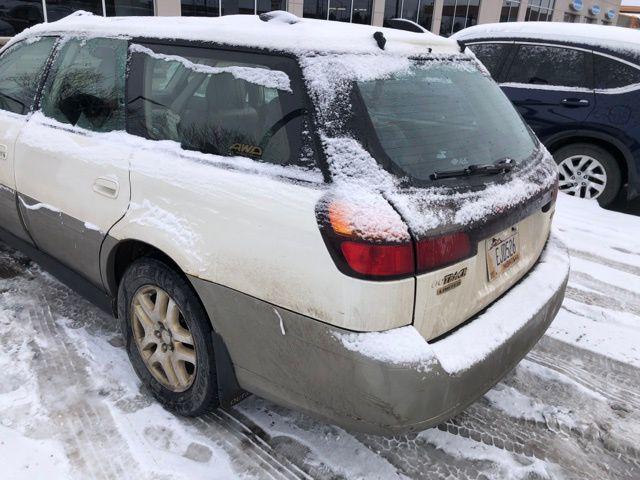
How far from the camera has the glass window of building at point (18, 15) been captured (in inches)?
465

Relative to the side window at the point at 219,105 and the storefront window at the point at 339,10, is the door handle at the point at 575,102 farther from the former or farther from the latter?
the storefront window at the point at 339,10

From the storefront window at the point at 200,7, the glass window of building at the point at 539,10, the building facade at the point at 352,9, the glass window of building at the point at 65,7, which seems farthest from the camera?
the glass window of building at the point at 539,10

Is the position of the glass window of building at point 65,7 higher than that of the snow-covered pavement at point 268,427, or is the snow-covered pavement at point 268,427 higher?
the glass window of building at point 65,7

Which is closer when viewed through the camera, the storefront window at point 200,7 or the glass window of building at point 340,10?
the storefront window at point 200,7

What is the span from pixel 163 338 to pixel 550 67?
558cm

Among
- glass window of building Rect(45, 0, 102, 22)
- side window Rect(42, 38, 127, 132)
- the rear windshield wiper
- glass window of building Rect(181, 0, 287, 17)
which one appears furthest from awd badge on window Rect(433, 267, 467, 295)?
glass window of building Rect(181, 0, 287, 17)

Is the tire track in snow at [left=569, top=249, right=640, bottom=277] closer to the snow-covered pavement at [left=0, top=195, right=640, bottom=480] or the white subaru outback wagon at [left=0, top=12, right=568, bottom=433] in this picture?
the snow-covered pavement at [left=0, top=195, right=640, bottom=480]

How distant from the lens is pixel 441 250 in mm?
1799

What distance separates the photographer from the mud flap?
215 centimetres

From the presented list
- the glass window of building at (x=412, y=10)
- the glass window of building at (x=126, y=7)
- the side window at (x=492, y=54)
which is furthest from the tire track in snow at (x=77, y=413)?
the glass window of building at (x=412, y=10)

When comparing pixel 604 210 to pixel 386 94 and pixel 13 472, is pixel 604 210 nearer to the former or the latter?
pixel 386 94

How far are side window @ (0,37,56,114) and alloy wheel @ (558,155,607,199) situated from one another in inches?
211

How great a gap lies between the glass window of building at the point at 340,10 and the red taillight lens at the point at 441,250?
1739cm

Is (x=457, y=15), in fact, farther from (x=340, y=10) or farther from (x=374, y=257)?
(x=374, y=257)
